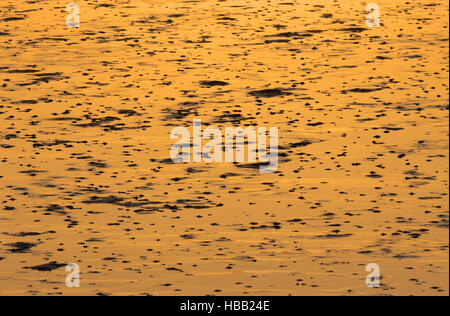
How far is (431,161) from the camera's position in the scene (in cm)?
853

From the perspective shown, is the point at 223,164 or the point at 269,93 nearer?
the point at 223,164

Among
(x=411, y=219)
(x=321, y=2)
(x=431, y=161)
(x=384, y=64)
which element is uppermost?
(x=321, y=2)

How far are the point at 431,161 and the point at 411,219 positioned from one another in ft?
3.22

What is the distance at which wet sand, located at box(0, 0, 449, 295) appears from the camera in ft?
23.2

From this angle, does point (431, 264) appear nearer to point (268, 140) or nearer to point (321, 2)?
point (268, 140)

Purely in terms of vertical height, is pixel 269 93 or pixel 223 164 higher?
pixel 269 93

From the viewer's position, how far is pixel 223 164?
8617 millimetres

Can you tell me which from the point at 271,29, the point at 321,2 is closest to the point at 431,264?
the point at 271,29

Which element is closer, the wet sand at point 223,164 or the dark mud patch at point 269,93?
the wet sand at point 223,164

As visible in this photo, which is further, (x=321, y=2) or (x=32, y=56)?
(x=321, y=2)

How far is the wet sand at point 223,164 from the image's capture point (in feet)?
23.2

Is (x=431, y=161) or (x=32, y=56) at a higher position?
(x=32, y=56)

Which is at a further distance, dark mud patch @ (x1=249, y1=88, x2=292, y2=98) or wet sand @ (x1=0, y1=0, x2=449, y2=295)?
dark mud patch @ (x1=249, y1=88, x2=292, y2=98)
